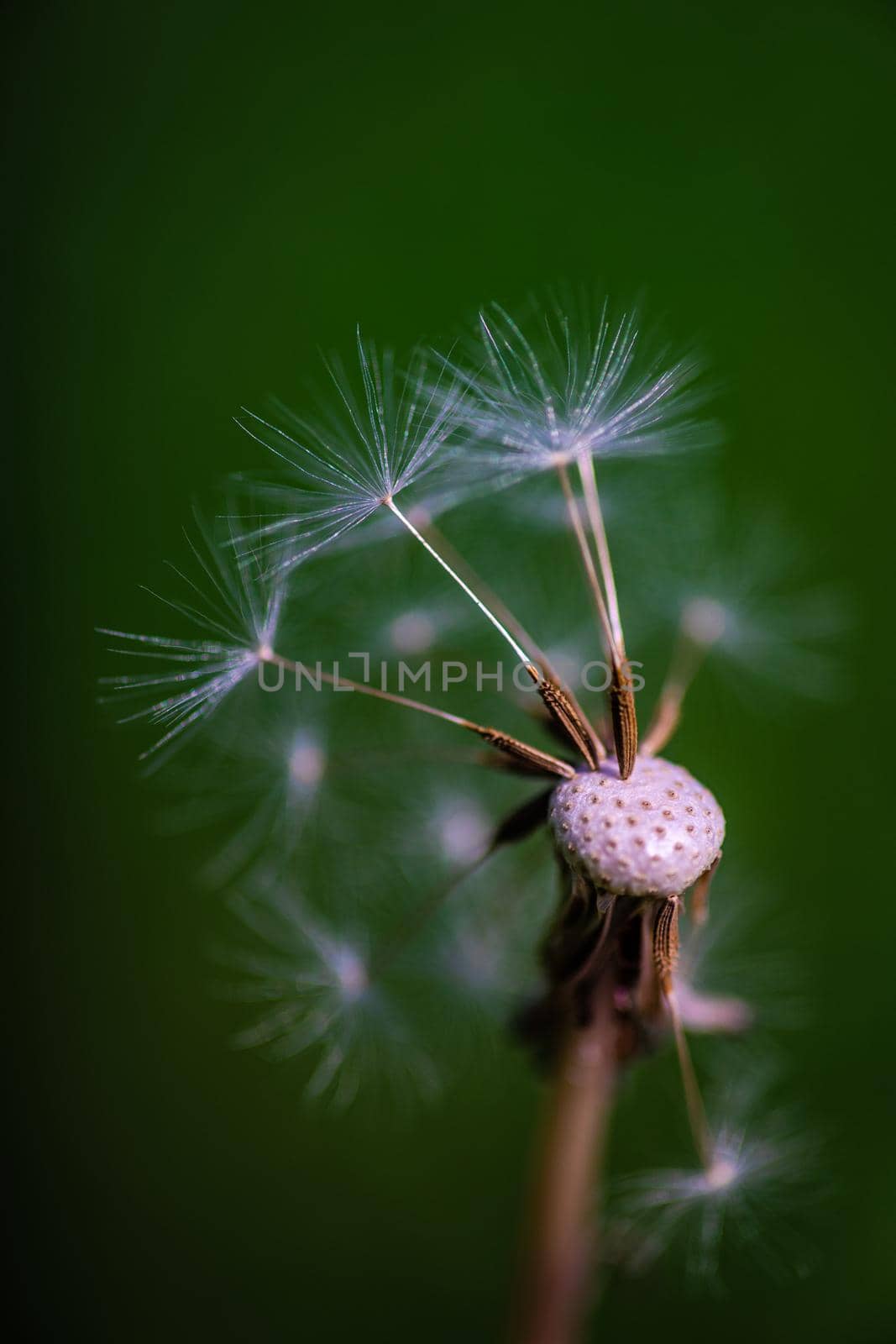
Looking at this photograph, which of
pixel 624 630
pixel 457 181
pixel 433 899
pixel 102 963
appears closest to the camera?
pixel 433 899

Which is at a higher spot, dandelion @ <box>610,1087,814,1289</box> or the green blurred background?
the green blurred background

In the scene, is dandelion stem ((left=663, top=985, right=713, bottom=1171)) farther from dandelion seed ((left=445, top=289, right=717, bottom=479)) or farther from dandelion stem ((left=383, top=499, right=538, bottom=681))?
dandelion seed ((left=445, top=289, right=717, bottom=479))

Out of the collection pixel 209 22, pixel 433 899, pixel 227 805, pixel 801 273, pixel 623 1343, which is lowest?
pixel 623 1343

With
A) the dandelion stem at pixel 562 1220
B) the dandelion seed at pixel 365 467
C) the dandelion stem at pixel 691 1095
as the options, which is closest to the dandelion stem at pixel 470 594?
the dandelion seed at pixel 365 467

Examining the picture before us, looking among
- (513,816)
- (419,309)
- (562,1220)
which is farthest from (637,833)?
(419,309)

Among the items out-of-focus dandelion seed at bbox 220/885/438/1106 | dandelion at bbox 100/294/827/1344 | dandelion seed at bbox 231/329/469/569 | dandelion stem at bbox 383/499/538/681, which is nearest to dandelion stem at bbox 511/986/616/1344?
dandelion at bbox 100/294/827/1344

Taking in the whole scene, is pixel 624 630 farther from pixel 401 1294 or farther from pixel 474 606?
pixel 401 1294

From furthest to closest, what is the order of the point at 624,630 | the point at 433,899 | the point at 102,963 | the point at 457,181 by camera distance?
1. the point at 102,963
2. the point at 457,181
3. the point at 624,630
4. the point at 433,899

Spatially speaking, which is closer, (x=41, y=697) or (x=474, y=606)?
(x=474, y=606)

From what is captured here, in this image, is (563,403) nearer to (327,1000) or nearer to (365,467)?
(365,467)

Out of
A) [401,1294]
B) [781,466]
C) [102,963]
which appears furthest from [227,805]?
[781,466]
